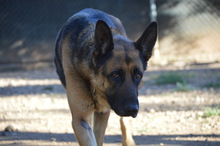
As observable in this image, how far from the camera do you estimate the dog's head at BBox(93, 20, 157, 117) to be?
3.21m

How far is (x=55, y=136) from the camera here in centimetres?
478

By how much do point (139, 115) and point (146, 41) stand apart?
247 cm

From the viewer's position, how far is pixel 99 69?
11.1 feet

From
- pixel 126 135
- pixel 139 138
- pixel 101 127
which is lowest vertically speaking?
pixel 139 138

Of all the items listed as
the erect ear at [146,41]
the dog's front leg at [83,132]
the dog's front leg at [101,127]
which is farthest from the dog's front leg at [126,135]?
the erect ear at [146,41]

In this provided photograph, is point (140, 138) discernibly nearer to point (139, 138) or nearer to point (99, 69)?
point (139, 138)

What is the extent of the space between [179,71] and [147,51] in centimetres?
630

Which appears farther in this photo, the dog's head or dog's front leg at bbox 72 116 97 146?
dog's front leg at bbox 72 116 97 146

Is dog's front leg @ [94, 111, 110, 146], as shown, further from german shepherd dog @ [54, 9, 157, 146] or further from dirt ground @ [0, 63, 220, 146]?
dirt ground @ [0, 63, 220, 146]

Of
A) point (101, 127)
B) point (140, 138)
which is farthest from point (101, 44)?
point (140, 138)

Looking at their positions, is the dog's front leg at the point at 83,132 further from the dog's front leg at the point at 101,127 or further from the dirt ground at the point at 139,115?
the dirt ground at the point at 139,115

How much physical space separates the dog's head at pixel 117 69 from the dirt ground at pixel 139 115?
144 centimetres

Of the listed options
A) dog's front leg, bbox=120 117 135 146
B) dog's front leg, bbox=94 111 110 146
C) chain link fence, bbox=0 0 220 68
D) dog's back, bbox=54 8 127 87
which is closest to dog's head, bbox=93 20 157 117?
dog's back, bbox=54 8 127 87

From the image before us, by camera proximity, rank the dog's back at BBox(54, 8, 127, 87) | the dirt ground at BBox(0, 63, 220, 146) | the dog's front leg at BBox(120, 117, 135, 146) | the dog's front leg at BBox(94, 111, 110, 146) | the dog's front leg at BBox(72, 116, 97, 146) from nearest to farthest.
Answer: the dog's front leg at BBox(72, 116, 97, 146), the dog's back at BBox(54, 8, 127, 87), the dog's front leg at BBox(94, 111, 110, 146), the dog's front leg at BBox(120, 117, 135, 146), the dirt ground at BBox(0, 63, 220, 146)
